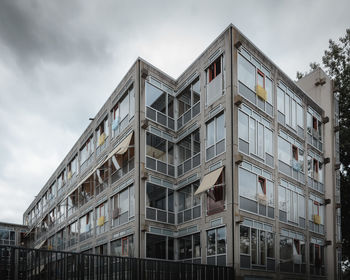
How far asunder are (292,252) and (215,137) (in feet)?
27.4

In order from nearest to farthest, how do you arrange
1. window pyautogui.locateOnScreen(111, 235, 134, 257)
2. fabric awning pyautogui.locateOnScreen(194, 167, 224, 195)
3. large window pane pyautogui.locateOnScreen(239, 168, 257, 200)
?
1. fabric awning pyautogui.locateOnScreen(194, 167, 224, 195)
2. large window pane pyautogui.locateOnScreen(239, 168, 257, 200)
3. window pyautogui.locateOnScreen(111, 235, 134, 257)

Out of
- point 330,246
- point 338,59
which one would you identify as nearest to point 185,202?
point 330,246

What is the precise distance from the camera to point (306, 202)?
27984mm

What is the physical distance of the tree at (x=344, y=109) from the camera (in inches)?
1406

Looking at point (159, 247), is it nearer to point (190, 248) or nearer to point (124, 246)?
point (190, 248)

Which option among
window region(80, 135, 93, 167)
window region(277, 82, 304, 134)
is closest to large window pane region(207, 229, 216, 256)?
window region(277, 82, 304, 134)

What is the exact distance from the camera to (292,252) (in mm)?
25312

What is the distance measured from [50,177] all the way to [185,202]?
98.3 ft

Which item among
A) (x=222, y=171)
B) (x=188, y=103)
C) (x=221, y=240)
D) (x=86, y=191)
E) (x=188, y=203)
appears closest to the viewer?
(x=221, y=240)

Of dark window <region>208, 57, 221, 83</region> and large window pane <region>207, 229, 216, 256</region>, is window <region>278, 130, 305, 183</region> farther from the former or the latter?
large window pane <region>207, 229, 216, 256</region>

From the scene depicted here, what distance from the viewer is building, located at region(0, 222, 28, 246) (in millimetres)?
63344

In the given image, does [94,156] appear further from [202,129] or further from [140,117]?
[202,129]

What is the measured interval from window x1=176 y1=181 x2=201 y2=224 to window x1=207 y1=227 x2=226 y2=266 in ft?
5.62

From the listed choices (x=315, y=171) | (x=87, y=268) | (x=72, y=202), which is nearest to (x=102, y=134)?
(x=72, y=202)
